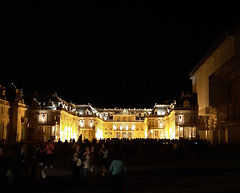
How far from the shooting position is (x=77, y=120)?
89.8 m

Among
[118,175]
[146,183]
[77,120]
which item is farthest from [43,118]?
[118,175]

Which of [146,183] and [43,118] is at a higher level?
[43,118]

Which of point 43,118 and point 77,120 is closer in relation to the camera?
point 43,118

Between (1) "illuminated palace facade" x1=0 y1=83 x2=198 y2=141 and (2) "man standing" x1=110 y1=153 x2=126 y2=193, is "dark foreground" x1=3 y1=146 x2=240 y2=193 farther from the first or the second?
(1) "illuminated palace facade" x1=0 y1=83 x2=198 y2=141

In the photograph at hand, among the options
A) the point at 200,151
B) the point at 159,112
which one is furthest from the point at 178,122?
the point at 200,151

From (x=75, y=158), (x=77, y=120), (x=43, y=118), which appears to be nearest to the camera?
(x=75, y=158)

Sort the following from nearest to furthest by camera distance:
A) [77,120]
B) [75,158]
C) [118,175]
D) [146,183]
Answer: [118,175], [146,183], [75,158], [77,120]

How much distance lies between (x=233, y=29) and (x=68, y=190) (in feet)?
94.2

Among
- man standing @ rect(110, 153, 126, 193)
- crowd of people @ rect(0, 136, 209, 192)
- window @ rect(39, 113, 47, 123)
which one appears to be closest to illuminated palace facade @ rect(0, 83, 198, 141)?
window @ rect(39, 113, 47, 123)

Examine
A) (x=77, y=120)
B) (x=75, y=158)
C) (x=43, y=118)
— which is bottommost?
(x=75, y=158)

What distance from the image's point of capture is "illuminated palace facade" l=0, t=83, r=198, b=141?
52469 mm

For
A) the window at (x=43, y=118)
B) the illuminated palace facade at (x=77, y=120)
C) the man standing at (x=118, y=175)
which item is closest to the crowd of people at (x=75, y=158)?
the man standing at (x=118, y=175)

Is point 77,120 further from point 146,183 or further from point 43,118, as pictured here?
point 146,183

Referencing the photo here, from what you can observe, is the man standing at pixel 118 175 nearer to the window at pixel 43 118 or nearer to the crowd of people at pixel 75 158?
the crowd of people at pixel 75 158
